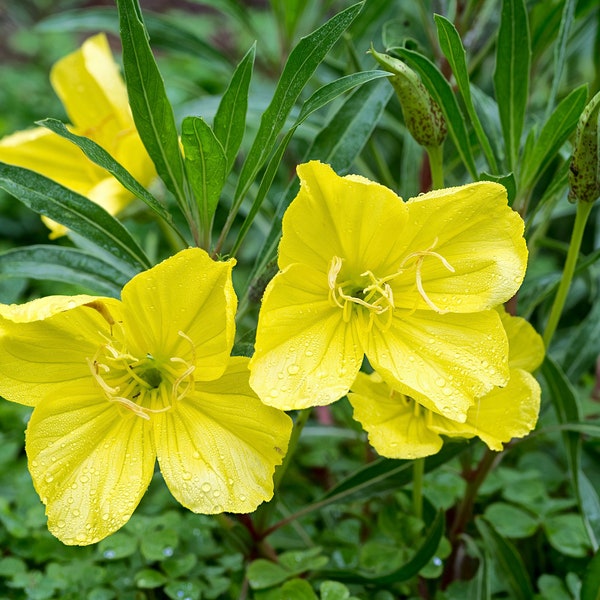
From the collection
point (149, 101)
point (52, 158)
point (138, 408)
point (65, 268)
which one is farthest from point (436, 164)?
point (52, 158)

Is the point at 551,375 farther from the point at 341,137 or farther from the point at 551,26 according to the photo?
the point at 551,26

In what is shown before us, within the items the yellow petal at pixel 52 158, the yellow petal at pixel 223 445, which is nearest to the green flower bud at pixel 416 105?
the yellow petal at pixel 223 445

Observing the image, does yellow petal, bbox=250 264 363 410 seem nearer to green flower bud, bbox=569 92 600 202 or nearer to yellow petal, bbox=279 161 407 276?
yellow petal, bbox=279 161 407 276

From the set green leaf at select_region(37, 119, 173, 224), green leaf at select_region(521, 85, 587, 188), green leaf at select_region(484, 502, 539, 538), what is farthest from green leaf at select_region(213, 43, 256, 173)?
green leaf at select_region(484, 502, 539, 538)

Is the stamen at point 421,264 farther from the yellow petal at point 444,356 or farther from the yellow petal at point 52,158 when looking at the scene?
the yellow petal at point 52,158

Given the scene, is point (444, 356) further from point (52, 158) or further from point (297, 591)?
point (52, 158)

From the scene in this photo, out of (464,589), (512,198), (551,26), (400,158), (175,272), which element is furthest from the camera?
(400,158)

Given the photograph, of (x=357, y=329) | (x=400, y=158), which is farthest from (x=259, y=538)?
(x=400, y=158)
